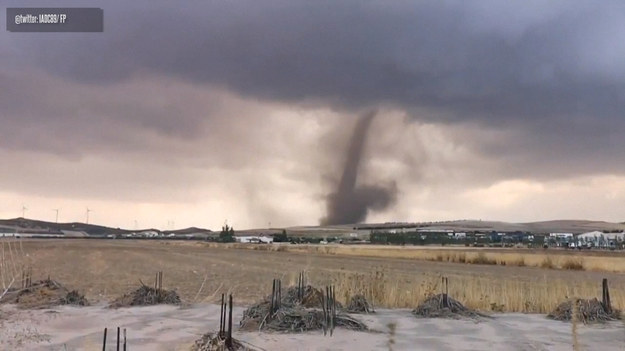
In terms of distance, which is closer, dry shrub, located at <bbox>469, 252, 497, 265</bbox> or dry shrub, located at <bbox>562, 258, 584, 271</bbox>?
dry shrub, located at <bbox>562, 258, 584, 271</bbox>

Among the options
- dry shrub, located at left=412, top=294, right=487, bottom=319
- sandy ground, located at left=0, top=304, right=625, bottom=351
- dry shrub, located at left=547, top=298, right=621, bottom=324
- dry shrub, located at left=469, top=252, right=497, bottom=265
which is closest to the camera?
sandy ground, located at left=0, top=304, right=625, bottom=351

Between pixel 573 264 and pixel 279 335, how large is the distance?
60571mm

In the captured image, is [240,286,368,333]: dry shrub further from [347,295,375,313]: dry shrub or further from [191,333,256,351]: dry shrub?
[191,333,256,351]: dry shrub

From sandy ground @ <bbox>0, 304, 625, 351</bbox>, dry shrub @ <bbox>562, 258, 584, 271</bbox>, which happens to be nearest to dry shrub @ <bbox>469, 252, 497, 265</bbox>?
dry shrub @ <bbox>562, 258, 584, 271</bbox>

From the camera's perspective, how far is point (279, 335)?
518 inches

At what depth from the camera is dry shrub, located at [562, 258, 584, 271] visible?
2499 inches

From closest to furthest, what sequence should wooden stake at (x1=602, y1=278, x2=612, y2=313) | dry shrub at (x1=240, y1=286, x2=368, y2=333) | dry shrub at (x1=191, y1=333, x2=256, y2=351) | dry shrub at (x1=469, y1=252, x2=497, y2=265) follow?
dry shrub at (x1=191, y1=333, x2=256, y2=351)
dry shrub at (x1=240, y1=286, x2=368, y2=333)
wooden stake at (x1=602, y1=278, x2=612, y2=313)
dry shrub at (x1=469, y1=252, x2=497, y2=265)

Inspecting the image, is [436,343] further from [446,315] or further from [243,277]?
[243,277]

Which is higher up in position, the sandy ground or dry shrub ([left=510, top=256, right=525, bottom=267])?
the sandy ground

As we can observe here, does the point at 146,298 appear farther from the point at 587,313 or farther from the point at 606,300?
the point at 606,300

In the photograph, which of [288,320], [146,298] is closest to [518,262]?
[146,298]

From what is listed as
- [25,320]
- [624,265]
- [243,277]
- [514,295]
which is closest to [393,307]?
[514,295]

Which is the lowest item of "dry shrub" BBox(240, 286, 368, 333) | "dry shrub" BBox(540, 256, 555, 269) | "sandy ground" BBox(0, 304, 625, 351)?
"dry shrub" BBox(540, 256, 555, 269)

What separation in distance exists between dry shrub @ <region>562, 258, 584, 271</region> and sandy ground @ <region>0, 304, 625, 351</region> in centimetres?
5151
